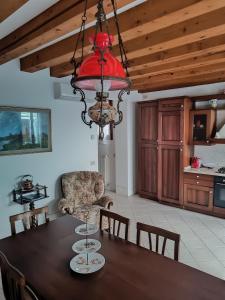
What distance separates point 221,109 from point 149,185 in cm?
216

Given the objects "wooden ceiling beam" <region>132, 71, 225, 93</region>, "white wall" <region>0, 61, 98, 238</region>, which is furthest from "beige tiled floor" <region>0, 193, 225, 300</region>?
"wooden ceiling beam" <region>132, 71, 225, 93</region>

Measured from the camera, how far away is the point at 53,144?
3.80 metres

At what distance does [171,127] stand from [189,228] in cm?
195

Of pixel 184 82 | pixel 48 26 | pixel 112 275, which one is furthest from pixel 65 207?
pixel 184 82

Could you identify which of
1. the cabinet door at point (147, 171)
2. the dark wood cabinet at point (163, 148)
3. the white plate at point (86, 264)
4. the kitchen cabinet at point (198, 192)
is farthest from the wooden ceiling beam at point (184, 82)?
the white plate at point (86, 264)

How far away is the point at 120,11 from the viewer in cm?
208

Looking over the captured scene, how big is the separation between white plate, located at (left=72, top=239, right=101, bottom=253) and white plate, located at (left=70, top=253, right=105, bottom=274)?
2.1 inches

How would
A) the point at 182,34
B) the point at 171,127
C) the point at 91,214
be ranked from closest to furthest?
the point at 182,34 < the point at 91,214 < the point at 171,127

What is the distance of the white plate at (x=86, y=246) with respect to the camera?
1.75m

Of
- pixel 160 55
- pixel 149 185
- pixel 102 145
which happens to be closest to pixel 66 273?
pixel 160 55

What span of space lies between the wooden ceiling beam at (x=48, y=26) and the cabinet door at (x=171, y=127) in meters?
2.95

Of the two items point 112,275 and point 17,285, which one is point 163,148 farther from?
point 17,285

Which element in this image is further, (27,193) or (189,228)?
(189,228)

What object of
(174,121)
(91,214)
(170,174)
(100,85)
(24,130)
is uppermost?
(100,85)
